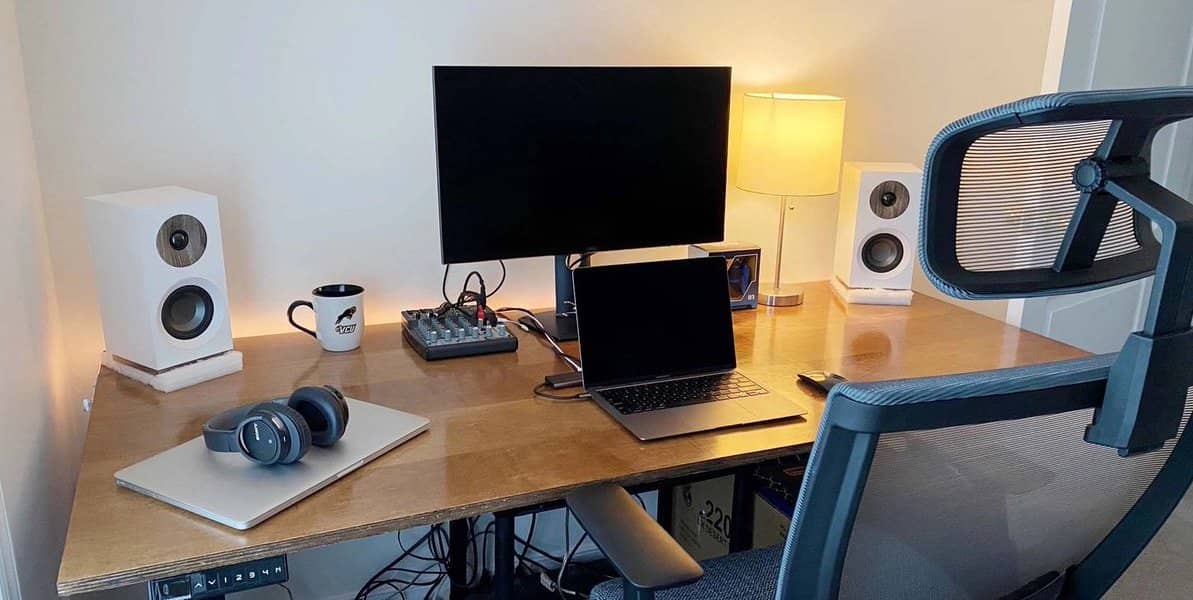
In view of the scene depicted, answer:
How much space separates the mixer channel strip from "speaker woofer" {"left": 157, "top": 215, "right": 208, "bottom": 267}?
1.30 feet

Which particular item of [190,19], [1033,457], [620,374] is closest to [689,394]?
[620,374]

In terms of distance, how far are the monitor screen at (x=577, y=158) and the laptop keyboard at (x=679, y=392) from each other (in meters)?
0.35

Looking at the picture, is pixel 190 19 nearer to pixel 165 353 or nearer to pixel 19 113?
pixel 19 113

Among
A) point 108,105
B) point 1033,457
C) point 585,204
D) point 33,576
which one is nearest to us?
point 1033,457

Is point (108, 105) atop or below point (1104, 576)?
atop

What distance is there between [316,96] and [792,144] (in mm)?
954

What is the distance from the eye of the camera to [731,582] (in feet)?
4.28

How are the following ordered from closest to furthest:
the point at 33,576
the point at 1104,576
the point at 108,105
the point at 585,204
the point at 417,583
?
the point at 1104,576 → the point at 33,576 → the point at 108,105 → the point at 585,204 → the point at 417,583

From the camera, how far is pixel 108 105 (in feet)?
5.06

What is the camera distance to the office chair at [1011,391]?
2.44ft

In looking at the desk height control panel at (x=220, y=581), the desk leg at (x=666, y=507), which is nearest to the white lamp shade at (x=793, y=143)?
the desk leg at (x=666, y=507)

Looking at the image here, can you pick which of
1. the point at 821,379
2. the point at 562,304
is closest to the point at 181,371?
the point at 562,304

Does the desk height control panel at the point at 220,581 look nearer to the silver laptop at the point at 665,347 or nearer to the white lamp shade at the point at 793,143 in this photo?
the silver laptop at the point at 665,347

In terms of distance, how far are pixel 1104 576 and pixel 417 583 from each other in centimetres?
143
